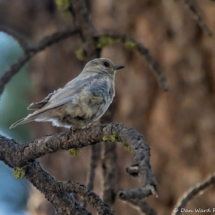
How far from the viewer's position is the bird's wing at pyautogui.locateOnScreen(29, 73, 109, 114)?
2277 millimetres

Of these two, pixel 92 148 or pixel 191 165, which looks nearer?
pixel 92 148

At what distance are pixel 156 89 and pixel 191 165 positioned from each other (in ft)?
4.18

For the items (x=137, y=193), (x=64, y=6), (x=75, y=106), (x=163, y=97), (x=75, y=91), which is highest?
(x=64, y=6)

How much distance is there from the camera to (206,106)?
4.29 meters

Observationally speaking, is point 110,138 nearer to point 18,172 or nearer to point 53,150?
point 53,150

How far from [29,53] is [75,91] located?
18.6 inches

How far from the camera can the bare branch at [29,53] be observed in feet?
6.92

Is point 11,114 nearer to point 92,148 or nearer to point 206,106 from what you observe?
point 92,148

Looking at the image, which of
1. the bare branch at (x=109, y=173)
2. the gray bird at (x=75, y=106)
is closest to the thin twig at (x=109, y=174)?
the bare branch at (x=109, y=173)

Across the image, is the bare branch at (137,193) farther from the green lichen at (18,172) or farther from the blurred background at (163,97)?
the blurred background at (163,97)

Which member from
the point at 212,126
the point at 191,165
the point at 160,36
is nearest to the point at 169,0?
the point at 160,36

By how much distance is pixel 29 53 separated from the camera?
2.31 meters

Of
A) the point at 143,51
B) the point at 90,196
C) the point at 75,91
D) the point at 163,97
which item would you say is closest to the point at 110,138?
the point at 90,196

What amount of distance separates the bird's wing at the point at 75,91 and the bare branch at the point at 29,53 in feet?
1.07
